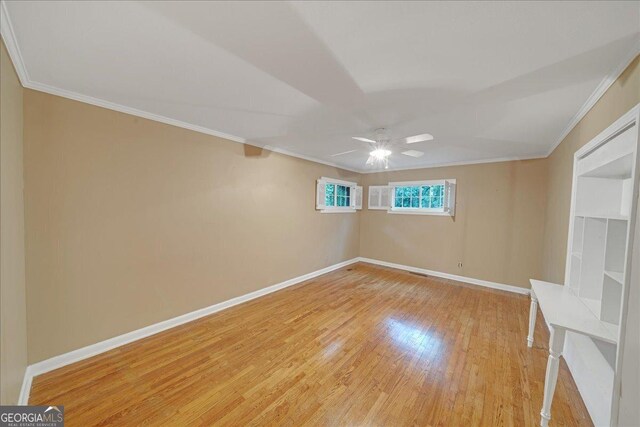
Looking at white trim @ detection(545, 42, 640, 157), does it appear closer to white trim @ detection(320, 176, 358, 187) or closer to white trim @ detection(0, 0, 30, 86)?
white trim @ detection(0, 0, 30, 86)

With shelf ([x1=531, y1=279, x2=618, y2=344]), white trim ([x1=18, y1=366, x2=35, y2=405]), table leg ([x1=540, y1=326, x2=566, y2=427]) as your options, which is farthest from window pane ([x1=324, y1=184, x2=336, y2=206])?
white trim ([x1=18, y1=366, x2=35, y2=405])

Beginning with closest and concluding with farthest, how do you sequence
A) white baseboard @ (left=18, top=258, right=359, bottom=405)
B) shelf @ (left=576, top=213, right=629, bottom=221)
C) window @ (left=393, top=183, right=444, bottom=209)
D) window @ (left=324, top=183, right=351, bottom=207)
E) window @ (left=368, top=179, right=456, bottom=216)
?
shelf @ (left=576, top=213, right=629, bottom=221) < white baseboard @ (left=18, top=258, right=359, bottom=405) < window @ (left=368, top=179, right=456, bottom=216) < window @ (left=393, top=183, right=444, bottom=209) < window @ (left=324, top=183, right=351, bottom=207)

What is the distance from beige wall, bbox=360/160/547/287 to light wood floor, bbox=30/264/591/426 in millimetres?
1228

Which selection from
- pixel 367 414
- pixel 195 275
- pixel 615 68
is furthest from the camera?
pixel 195 275

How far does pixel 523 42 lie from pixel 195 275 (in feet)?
11.8

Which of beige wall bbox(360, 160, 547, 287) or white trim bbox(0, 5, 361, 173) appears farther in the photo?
beige wall bbox(360, 160, 547, 287)

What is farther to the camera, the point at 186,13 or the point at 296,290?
the point at 296,290

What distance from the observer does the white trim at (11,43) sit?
1.18 m

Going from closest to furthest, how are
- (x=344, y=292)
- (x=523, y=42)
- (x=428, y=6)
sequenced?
(x=428, y=6)
(x=523, y=42)
(x=344, y=292)

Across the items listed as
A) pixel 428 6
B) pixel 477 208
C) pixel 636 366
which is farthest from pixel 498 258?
pixel 428 6

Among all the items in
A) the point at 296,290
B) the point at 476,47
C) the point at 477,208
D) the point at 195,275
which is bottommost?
the point at 296,290

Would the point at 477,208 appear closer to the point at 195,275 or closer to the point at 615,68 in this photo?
the point at 615,68

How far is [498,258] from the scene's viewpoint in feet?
13.9

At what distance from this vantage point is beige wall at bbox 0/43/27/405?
132cm
